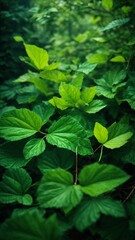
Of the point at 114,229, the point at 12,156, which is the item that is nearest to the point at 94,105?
the point at 12,156

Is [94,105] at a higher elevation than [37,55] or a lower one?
lower

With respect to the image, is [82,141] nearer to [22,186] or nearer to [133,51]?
[22,186]

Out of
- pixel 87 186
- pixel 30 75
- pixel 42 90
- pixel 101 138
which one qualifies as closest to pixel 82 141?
pixel 101 138

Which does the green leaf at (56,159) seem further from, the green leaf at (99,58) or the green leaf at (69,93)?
the green leaf at (99,58)

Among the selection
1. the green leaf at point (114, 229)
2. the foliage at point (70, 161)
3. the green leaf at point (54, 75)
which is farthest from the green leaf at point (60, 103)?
the green leaf at point (114, 229)

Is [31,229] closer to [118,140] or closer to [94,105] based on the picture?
[118,140]
